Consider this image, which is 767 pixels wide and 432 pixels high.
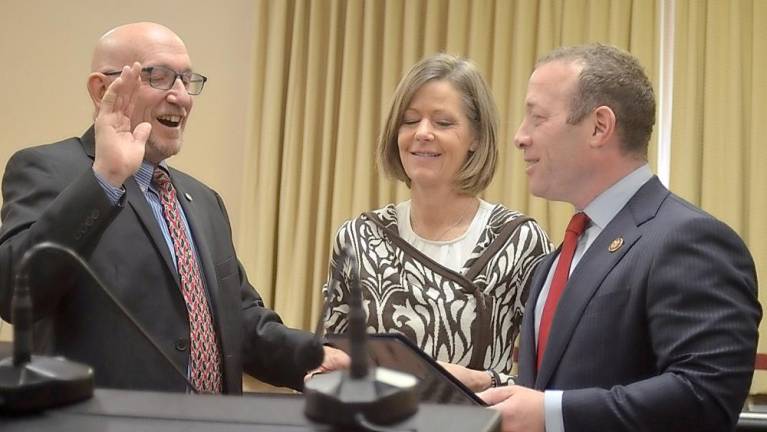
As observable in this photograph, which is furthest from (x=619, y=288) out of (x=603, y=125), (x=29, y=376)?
(x=29, y=376)

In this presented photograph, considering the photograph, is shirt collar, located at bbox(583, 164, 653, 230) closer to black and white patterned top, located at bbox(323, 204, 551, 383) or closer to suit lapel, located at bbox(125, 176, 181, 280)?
black and white patterned top, located at bbox(323, 204, 551, 383)

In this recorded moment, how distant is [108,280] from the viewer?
1907 mm

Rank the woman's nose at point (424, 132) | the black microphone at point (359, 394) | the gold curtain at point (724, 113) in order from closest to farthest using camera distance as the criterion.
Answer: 1. the black microphone at point (359, 394)
2. the woman's nose at point (424, 132)
3. the gold curtain at point (724, 113)

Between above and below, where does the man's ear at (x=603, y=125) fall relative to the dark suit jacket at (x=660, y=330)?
above

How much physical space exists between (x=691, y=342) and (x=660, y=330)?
58mm

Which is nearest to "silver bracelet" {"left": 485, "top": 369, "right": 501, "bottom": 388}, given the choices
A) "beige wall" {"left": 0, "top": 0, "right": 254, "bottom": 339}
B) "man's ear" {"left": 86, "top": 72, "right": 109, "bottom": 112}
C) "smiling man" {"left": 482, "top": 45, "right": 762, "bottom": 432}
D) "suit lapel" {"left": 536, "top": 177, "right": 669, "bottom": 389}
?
"smiling man" {"left": 482, "top": 45, "right": 762, "bottom": 432}

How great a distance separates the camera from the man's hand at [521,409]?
169 cm

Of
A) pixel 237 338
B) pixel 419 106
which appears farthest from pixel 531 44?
pixel 237 338

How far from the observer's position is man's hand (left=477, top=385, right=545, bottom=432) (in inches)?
66.7

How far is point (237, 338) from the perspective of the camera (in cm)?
212

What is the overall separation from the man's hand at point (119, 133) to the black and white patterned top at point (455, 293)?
0.58 metres

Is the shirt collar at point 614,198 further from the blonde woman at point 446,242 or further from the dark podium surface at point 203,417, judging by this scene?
the dark podium surface at point 203,417

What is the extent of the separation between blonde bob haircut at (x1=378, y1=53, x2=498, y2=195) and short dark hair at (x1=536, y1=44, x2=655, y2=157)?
452 mm

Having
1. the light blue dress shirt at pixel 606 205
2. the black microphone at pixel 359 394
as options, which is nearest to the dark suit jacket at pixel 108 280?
the light blue dress shirt at pixel 606 205
